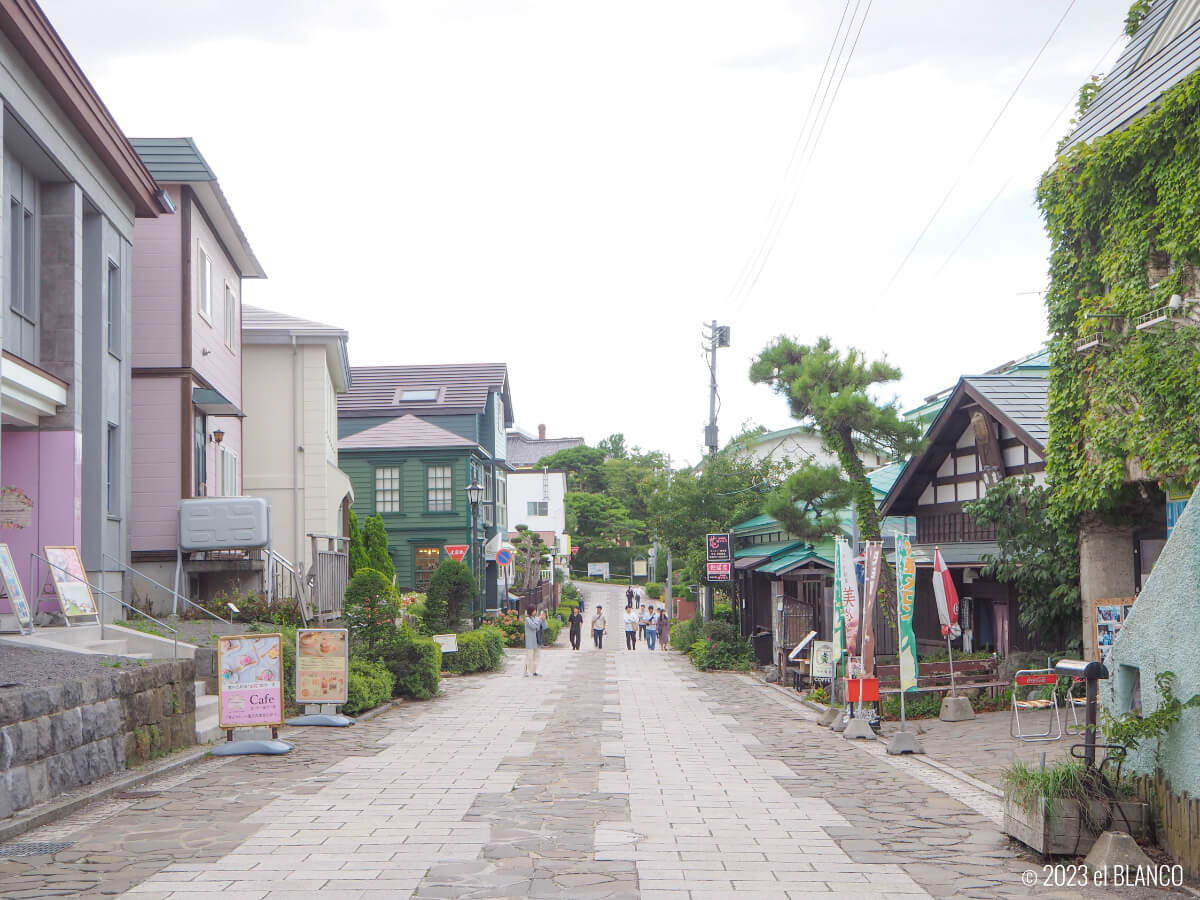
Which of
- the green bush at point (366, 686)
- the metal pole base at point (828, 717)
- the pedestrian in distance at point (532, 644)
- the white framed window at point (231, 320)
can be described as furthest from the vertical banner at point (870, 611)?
the white framed window at point (231, 320)

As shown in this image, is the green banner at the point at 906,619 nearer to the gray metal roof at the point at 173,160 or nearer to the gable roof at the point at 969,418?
the gable roof at the point at 969,418

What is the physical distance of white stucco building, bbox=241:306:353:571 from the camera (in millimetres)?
30828

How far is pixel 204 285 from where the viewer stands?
23.9 m

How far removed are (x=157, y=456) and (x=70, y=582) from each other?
23.0 feet

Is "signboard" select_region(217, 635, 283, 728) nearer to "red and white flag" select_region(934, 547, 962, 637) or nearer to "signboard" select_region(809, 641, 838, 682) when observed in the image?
"red and white flag" select_region(934, 547, 962, 637)

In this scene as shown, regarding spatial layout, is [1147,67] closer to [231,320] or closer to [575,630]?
[231,320]

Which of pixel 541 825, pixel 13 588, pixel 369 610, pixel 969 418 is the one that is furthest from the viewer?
pixel 969 418

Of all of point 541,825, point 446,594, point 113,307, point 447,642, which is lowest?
point 447,642

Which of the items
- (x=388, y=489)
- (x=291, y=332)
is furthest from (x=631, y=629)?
(x=291, y=332)

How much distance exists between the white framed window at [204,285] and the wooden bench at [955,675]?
591 inches

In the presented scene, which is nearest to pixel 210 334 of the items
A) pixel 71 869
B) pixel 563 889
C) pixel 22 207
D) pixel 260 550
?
pixel 260 550

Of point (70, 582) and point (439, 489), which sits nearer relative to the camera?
point (70, 582)

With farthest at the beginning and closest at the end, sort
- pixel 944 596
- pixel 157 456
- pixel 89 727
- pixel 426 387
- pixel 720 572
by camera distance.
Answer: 1. pixel 426 387
2. pixel 720 572
3. pixel 157 456
4. pixel 944 596
5. pixel 89 727

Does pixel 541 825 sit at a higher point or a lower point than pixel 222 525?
lower
